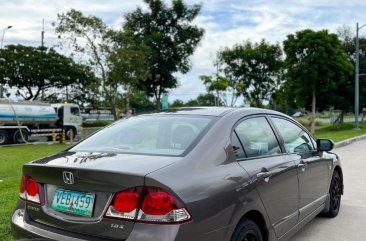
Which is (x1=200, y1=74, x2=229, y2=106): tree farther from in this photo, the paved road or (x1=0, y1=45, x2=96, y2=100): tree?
the paved road

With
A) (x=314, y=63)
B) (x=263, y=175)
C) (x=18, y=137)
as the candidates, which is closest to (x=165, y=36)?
(x=314, y=63)

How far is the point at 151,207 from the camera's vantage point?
9.17ft

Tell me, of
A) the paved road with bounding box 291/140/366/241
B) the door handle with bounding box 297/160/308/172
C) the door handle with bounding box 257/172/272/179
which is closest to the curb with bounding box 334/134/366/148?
the paved road with bounding box 291/140/366/241

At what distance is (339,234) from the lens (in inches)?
209

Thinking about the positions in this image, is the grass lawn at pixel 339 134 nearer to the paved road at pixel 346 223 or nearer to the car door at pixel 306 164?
the paved road at pixel 346 223

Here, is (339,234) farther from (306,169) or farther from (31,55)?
Result: (31,55)

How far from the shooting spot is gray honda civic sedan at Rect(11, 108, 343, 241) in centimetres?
283

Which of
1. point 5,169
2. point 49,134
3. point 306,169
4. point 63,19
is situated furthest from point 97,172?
point 63,19

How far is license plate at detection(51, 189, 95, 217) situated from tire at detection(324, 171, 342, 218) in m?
4.06

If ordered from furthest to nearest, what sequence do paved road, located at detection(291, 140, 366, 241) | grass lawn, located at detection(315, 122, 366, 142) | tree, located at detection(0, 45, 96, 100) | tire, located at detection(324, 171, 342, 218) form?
tree, located at detection(0, 45, 96, 100)
grass lawn, located at detection(315, 122, 366, 142)
tire, located at detection(324, 171, 342, 218)
paved road, located at detection(291, 140, 366, 241)

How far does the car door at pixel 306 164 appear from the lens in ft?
15.5

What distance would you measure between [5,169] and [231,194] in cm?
936

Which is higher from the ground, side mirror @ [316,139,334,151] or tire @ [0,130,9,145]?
side mirror @ [316,139,334,151]

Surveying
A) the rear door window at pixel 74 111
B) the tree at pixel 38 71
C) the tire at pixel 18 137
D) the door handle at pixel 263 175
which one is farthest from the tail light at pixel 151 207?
the tree at pixel 38 71
